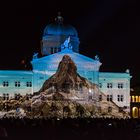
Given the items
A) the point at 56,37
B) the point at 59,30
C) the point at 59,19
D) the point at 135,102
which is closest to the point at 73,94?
the point at 56,37

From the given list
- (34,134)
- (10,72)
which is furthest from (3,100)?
(34,134)

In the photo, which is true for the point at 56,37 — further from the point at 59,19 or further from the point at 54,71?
the point at 54,71

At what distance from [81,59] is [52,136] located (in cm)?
5033

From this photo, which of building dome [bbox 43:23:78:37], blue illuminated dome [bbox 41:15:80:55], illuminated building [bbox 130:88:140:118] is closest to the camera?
blue illuminated dome [bbox 41:15:80:55]

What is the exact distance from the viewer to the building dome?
74.5 m

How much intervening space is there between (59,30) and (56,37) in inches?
46.7

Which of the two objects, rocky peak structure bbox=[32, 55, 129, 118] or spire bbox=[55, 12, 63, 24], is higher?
spire bbox=[55, 12, 63, 24]

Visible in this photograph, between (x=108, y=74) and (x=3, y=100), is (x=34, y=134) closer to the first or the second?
(x=3, y=100)

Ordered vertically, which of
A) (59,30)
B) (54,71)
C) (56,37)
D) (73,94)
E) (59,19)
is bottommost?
(73,94)

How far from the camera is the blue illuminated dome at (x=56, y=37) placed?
73.8 meters

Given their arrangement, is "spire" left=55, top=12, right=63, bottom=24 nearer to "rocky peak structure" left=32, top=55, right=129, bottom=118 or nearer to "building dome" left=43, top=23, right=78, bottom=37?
"building dome" left=43, top=23, right=78, bottom=37

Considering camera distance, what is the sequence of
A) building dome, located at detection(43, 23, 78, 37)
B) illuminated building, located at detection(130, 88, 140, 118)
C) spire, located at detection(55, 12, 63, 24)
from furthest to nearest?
illuminated building, located at detection(130, 88, 140, 118), spire, located at detection(55, 12, 63, 24), building dome, located at detection(43, 23, 78, 37)

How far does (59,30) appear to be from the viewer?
245 ft

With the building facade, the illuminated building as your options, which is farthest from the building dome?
the illuminated building
